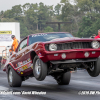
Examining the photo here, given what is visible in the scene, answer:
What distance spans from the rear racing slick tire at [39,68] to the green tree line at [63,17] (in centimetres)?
7141

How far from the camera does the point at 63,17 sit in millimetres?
101250

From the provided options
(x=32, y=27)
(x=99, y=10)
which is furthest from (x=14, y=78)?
(x=32, y=27)

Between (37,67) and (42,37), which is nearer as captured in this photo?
(37,67)

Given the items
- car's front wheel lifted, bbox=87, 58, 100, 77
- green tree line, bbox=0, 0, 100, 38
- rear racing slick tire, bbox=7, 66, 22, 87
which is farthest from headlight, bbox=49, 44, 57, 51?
green tree line, bbox=0, 0, 100, 38

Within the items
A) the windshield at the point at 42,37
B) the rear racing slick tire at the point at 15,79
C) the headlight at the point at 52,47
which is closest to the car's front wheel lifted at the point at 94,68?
the headlight at the point at 52,47

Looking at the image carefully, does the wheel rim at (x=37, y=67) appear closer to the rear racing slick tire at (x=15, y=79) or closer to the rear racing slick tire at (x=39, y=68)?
the rear racing slick tire at (x=39, y=68)

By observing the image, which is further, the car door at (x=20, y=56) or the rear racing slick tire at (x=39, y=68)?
the car door at (x=20, y=56)

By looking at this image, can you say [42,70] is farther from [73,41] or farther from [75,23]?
[75,23]

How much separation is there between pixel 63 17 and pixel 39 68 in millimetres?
93681

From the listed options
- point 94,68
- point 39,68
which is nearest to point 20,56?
point 39,68

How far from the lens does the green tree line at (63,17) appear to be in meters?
82.8

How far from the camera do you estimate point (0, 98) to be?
7543 mm

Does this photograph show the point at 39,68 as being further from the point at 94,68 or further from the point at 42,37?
the point at 42,37

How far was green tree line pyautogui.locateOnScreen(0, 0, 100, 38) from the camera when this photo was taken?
82.8m
